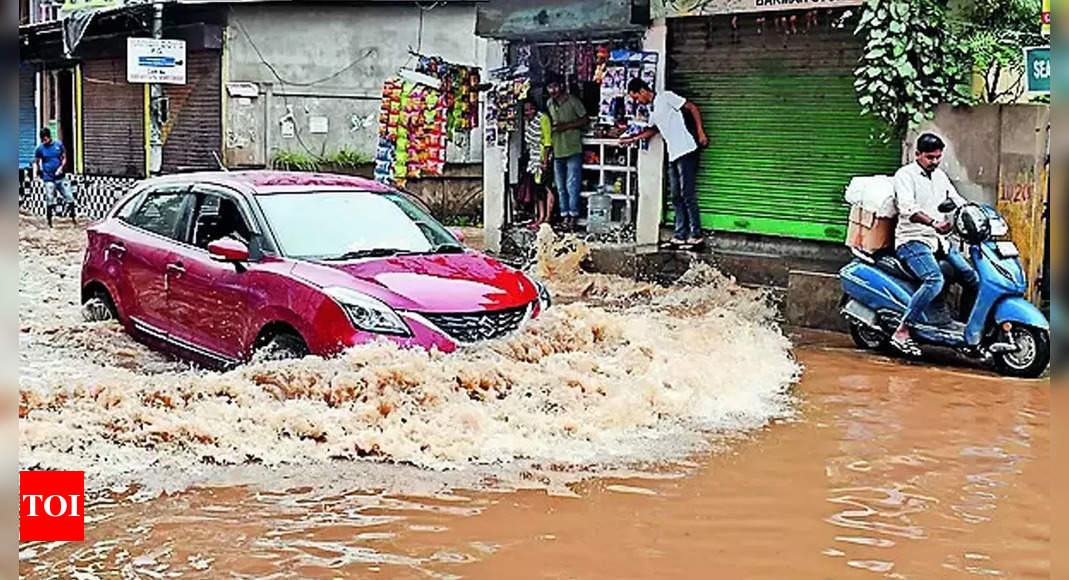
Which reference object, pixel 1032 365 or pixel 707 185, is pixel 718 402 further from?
pixel 707 185

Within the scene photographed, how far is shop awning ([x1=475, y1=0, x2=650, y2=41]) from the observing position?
48.1 ft

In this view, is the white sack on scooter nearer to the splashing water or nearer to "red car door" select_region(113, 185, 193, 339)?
the splashing water

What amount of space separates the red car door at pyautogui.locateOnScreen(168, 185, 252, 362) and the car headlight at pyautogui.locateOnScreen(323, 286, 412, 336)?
0.94m

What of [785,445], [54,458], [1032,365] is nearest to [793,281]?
[1032,365]

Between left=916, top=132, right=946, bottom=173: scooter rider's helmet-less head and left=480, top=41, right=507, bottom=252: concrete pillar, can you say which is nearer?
left=916, top=132, right=946, bottom=173: scooter rider's helmet-less head

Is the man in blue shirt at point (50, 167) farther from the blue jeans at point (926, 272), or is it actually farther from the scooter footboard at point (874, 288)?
the blue jeans at point (926, 272)

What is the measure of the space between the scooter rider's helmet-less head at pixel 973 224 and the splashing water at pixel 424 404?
175 cm

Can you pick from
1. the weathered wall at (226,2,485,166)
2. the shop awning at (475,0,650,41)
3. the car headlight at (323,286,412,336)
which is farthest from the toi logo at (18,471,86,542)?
the weathered wall at (226,2,485,166)

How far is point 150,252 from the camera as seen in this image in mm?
9453

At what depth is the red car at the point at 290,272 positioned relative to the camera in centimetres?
775

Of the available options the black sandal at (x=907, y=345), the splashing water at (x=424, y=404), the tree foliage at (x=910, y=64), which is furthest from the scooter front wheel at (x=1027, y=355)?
the tree foliage at (x=910, y=64)

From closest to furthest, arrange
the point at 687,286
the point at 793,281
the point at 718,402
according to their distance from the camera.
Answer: the point at 718,402 → the point at 793,281 → the point at 687,286

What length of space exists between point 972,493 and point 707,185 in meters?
8.39

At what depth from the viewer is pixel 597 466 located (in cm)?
666
